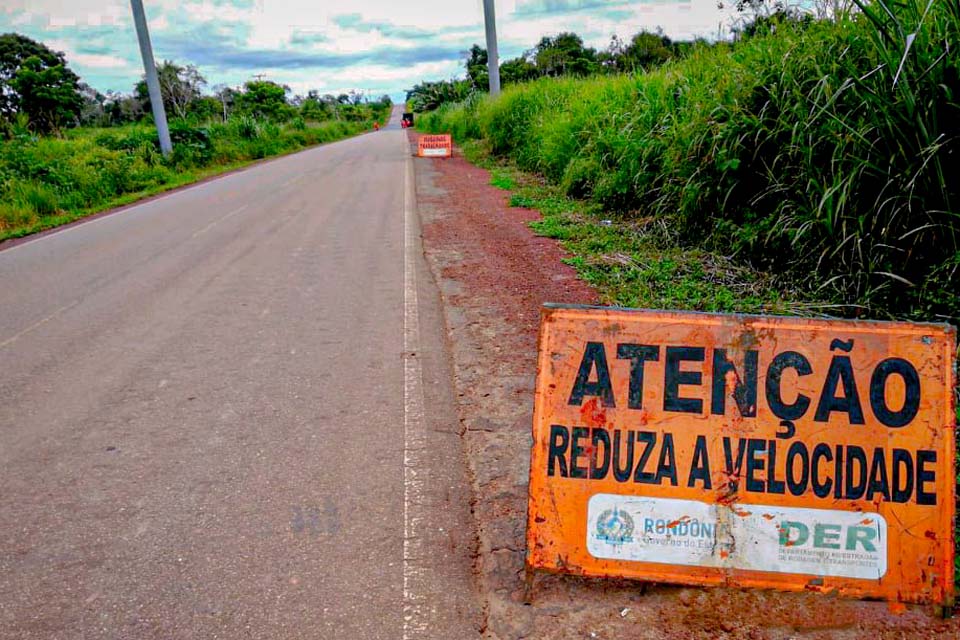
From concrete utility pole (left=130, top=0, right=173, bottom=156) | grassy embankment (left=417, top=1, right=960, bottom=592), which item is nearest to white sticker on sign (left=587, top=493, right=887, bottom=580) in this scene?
grassy embankment (left=417, top=1, right=960, bottom=592)

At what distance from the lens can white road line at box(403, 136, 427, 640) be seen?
2492 millimetres

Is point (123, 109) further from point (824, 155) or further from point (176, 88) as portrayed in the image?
point (824, 155)

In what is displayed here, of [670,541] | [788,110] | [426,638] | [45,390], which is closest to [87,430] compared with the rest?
[45,390]

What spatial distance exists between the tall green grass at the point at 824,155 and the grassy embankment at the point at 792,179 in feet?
0.04

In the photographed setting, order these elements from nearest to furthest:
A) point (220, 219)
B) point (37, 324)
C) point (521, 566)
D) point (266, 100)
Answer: point (521, 566) → point (37, 324) → point (220, 219) → point (266, 100)

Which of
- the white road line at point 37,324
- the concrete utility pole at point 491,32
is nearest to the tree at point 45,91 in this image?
the concrete utility pole at point 491,32

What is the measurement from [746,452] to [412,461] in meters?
1.70

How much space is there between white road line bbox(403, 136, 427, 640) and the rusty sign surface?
1.54ft

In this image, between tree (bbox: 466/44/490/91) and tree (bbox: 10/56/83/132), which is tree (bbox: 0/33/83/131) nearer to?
tree (bbox: 10/56/83/132)

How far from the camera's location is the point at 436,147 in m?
24.9

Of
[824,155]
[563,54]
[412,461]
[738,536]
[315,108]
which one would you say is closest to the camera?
[738,536]

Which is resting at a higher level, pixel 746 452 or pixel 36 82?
pixel 36 82

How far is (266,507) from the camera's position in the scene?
10.3 ft

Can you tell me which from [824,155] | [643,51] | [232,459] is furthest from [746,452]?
[643,51]
